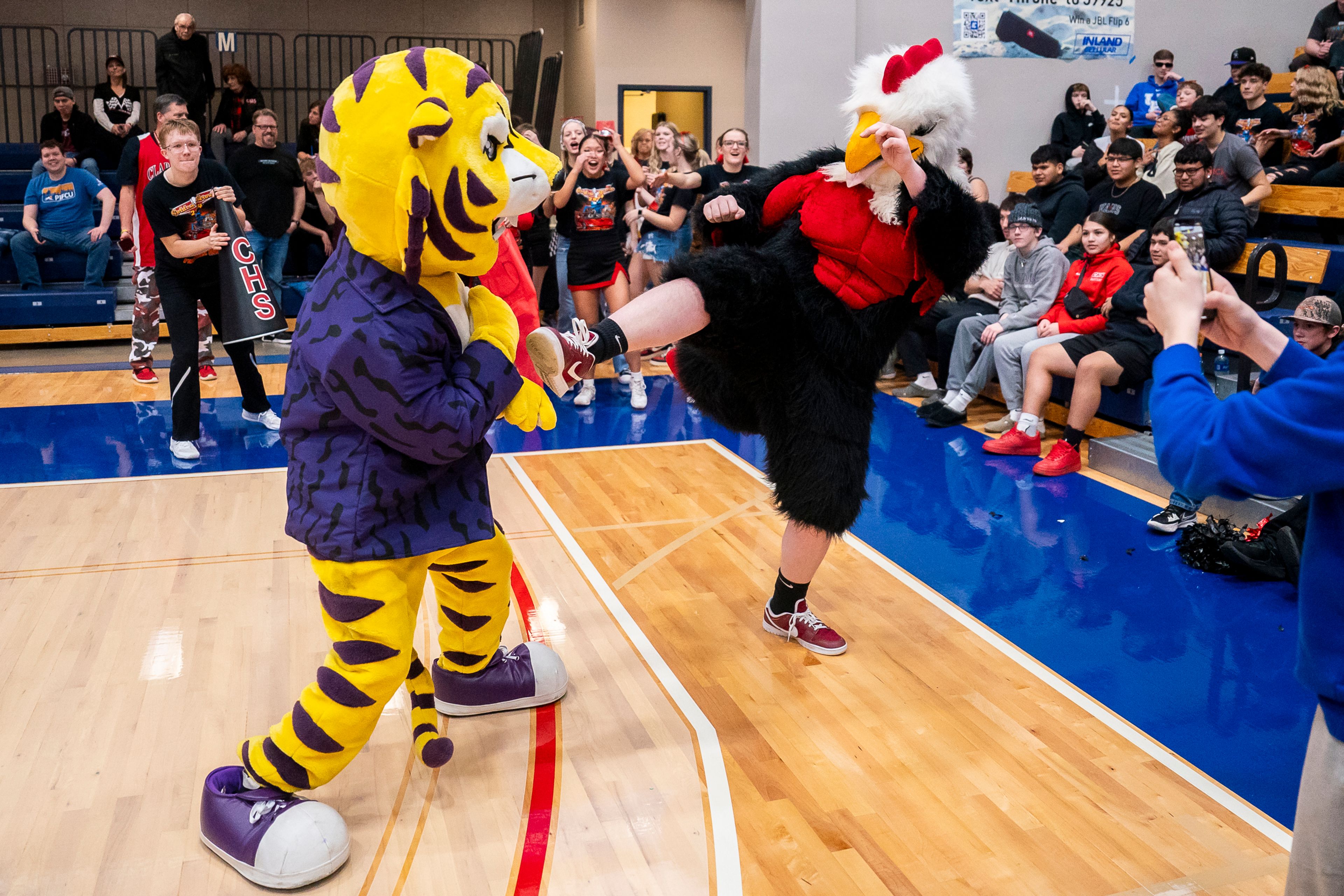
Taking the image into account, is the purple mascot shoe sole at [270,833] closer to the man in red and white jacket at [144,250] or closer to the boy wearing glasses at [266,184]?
the man in red and white jacket at [144,250]

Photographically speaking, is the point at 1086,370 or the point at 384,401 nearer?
the point at 384,401

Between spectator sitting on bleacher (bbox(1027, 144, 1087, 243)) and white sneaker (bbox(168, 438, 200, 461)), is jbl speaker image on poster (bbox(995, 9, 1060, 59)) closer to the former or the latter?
spectator sitting on bleacher (bbox(1027, 144, 1087, 243))

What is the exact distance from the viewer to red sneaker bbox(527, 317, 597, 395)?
7.72 ft

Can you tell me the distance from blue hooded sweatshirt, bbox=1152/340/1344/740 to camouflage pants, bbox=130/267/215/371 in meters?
6.41

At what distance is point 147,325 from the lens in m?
7.05

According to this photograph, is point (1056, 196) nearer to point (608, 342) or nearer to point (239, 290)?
point (239, 290)

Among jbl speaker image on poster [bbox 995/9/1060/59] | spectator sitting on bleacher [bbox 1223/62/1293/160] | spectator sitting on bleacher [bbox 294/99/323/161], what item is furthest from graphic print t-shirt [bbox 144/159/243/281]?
jbl speaker image on poster [bbox 995/9/1060/59]

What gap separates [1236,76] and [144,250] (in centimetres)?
810

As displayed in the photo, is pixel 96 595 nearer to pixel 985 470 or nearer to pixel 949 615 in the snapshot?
pixel 949 615

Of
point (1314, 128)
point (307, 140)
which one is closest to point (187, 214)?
point (307, 140)

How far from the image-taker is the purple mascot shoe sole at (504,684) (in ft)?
9.74

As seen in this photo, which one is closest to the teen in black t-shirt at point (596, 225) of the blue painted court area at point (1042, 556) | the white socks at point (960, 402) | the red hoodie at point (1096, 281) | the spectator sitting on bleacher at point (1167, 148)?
the blue painted court area at point (1042, 556)

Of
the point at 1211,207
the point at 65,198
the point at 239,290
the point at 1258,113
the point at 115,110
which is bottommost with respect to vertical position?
the point at 239,290

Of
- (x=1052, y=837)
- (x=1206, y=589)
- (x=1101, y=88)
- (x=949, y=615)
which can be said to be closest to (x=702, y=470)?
(x=949, y=615)
